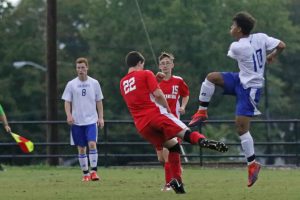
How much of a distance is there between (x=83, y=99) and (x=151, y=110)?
16.0 ft

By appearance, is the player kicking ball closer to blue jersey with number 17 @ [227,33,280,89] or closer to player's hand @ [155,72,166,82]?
blue jersey with number 17 @ [227,33,280,89]

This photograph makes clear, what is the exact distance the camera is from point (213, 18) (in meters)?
62.2

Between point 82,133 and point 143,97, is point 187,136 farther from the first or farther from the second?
point 82,133

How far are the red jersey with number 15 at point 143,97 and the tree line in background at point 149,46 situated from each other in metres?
43.2

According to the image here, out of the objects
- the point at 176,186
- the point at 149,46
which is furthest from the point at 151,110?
the point at 149,46

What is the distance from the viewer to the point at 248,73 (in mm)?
13844

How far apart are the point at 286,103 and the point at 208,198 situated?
183 ft

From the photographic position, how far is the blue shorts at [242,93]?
545 inches

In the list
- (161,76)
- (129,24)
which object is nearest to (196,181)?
(161,76)

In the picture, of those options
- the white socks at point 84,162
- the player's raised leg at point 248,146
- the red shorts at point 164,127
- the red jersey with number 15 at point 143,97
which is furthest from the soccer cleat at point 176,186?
the white socks at point 84,162

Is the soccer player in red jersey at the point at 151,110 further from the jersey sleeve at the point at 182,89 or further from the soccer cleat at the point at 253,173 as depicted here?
the jersey sleeve at the point at 182,89

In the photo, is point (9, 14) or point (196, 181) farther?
point (9, 14)

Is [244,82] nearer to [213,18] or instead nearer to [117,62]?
[213,18]

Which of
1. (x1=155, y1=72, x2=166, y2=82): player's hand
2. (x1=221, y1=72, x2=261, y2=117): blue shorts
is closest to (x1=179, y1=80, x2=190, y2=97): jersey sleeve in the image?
(x1=155, y1=72, x2=166, y2=82): player's hand
